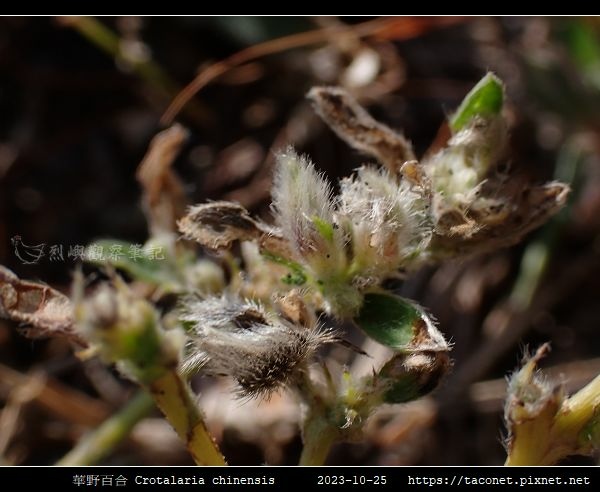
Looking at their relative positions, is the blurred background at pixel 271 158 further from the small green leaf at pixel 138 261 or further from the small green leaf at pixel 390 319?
the small green leaf at pixel 390 319

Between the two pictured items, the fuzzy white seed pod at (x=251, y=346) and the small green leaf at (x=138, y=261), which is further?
the small green leaf at (x=138, y=261)

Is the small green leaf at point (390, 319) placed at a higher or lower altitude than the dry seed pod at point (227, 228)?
lower

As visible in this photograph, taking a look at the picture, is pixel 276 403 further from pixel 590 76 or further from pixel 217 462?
pixel 590 76

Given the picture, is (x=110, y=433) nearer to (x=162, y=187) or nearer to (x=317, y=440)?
(x=162, y=187)

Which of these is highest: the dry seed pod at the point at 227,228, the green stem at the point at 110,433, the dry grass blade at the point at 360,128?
the dry grass blade at the point at 360,128

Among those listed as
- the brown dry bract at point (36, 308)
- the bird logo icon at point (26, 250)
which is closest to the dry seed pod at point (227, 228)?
the brown dry bract at point (36, 308)

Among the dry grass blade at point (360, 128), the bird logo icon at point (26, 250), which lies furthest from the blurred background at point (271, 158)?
the dry grass blade at point (360, 128)

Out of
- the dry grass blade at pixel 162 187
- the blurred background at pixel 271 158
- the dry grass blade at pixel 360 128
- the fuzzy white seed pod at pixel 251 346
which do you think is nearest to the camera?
the fuzzy white seed pod at pixel 251 346

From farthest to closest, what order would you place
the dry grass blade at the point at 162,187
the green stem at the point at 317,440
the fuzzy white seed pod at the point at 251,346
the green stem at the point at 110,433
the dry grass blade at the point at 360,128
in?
the green stem at the point at 110,433 → the dry grass blade at the point at 162,187 → the dry grass blade at the point at 360,128 → the green stem at the point at 317,440 → the fuzzy white seed pod at the point at 251,346
